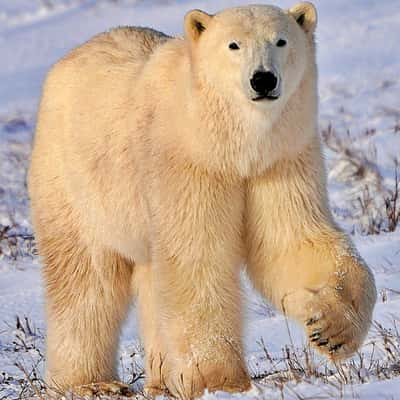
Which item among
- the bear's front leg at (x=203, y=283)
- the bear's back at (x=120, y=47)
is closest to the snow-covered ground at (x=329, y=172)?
the bear's front leg at (x=203, y=283)

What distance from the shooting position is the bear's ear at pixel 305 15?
4.91 m

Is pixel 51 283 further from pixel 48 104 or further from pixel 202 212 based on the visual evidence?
pixel 202 212

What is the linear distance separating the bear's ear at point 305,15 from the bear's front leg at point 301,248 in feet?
1.76

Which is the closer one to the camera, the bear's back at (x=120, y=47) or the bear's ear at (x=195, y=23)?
the bear's ear at (x=195, y=23)

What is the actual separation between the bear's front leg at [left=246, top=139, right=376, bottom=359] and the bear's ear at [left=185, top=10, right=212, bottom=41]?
681 millimetres

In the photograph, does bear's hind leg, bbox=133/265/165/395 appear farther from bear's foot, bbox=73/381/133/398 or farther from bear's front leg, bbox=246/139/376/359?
bear's front leg, bbox=246/139/376/359

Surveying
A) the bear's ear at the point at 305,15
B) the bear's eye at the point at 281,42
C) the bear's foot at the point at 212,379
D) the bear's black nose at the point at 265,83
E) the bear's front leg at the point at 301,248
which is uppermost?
the bear's ear at the point at 305,15

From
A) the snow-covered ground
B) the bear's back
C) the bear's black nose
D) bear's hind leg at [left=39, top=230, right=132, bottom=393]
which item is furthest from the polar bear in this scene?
bear's hind leg at [left=39, top=230, right=132, bottom=393]

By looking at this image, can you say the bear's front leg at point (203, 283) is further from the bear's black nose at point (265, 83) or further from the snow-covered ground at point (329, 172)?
the bear's black nose at point (265, 83)

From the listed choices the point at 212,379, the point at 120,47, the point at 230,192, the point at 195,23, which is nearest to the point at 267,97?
the point at 230,192

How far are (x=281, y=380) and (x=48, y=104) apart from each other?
2460 mm

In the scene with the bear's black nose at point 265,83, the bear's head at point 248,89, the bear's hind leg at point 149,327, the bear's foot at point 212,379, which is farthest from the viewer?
the bear's hind leg at point 149,327

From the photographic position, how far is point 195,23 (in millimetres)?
4836

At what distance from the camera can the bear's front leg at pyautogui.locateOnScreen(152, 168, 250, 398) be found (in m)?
4.70
